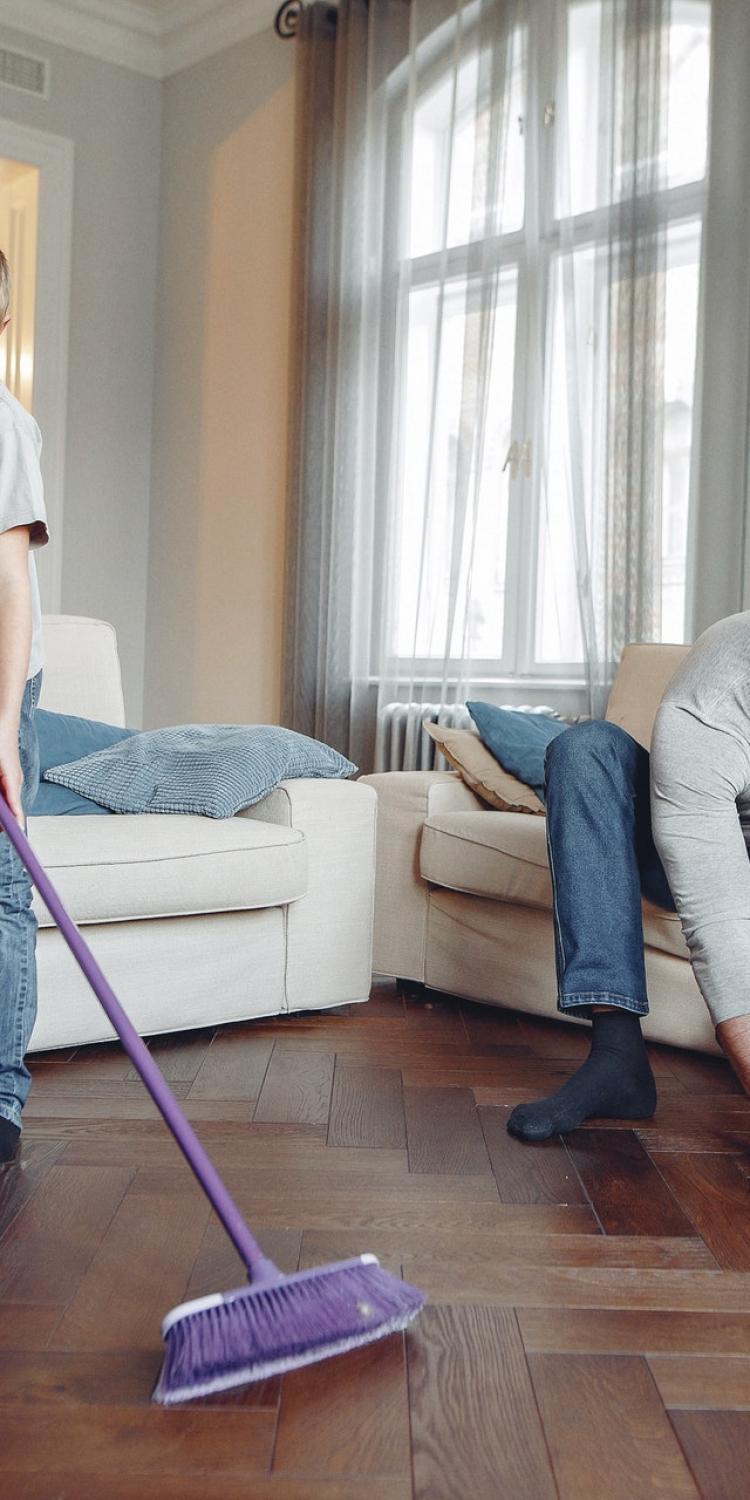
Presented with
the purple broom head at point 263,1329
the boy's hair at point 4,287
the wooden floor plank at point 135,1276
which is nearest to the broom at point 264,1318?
the purple broom head at point 263,1329

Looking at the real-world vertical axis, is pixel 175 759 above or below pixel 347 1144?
above

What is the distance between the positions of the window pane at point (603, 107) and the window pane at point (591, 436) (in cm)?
16

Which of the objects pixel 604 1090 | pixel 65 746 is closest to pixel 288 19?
pixel 65 746

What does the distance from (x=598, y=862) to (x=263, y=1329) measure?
36.9 inches

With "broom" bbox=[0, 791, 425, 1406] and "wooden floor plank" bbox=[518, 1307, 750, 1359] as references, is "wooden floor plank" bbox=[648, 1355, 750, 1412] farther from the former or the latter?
"broom" bbox=[0, 791, 425, 1406]

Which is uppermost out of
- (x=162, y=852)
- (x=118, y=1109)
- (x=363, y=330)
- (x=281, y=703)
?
(x=363, y=330)

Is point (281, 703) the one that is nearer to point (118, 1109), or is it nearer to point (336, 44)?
point (336, 44)

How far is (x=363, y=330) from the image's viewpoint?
416cm

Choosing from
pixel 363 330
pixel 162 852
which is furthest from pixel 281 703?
pixel 162 852

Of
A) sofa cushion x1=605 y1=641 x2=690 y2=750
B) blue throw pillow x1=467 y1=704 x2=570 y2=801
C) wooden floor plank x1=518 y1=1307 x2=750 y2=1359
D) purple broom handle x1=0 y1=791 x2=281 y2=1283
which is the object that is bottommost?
wooden floor plank x1=518 y1=1307 x2=750 y2=1359

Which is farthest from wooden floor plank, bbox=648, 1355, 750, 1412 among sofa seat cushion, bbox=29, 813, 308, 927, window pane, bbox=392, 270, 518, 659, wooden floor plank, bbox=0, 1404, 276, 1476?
window pane, bbox=392, 270, 518, 659

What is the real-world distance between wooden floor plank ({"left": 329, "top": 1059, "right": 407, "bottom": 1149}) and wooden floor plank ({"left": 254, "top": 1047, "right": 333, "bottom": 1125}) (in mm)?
17

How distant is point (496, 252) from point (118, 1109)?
110 inches

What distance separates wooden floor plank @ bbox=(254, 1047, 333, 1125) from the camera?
1.81m
